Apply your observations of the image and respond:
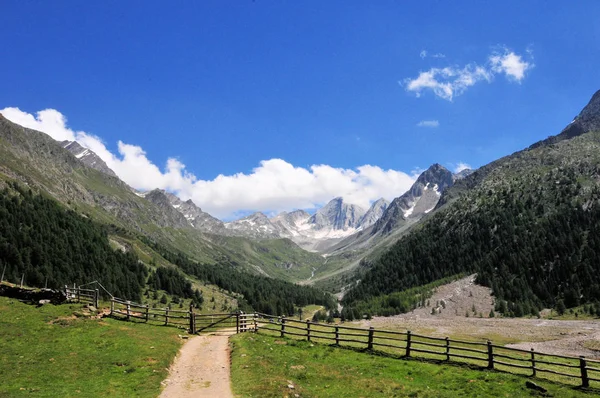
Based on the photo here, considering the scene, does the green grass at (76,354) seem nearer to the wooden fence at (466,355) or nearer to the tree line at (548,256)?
the wooden fence at (466,355)

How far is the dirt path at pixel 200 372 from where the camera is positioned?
25.9 meters

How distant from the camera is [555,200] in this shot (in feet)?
633

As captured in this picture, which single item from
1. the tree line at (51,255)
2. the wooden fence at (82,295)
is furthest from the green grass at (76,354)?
the tree line at (51,255)

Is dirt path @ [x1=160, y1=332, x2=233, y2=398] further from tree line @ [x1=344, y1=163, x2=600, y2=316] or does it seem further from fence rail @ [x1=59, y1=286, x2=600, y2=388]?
tree line @ [x1=344, y1=163, x2=600, y2=316]

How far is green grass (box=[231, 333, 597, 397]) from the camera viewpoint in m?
27.1

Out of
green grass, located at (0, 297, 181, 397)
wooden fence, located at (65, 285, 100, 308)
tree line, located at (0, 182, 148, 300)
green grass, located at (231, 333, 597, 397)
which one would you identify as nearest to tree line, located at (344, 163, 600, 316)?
green grass, located at (231, 333, 597, 397)

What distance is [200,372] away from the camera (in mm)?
31234

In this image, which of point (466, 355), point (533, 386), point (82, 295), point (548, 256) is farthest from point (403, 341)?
point (548, 256)

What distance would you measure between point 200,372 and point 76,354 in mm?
10987

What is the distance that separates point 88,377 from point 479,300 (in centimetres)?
15806

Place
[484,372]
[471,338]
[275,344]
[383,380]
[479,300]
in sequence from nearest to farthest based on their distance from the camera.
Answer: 1. [383,380]
2. [484,372]
3. [275,344]
4. [471,338]
5. [479,300]

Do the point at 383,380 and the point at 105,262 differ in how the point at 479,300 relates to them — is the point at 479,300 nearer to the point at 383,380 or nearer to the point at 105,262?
the point at 383,380

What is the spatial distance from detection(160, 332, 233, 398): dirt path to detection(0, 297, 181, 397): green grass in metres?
1.04

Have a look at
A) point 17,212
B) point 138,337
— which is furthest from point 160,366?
point 17,212
